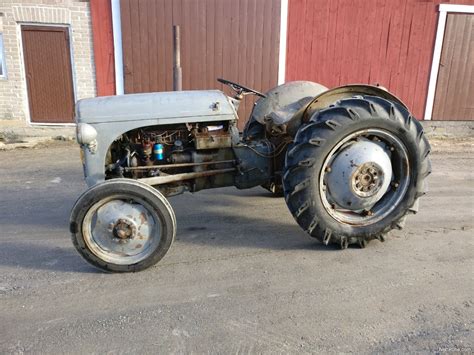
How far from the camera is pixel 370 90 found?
3711mm

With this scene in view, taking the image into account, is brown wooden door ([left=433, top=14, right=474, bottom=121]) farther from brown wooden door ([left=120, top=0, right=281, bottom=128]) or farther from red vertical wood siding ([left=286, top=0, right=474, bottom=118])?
brown wooden door ([left=120, top=0, right=281, bottom=128])

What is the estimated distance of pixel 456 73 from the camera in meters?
9.08

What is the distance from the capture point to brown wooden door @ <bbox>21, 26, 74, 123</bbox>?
25.9ft

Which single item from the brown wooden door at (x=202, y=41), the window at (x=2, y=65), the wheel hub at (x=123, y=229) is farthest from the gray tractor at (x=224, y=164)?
the window at (x=2, y=65)

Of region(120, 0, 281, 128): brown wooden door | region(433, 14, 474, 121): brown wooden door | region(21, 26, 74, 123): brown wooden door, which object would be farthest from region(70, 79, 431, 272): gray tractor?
region(433, 14, 474, 121): brown wooden door

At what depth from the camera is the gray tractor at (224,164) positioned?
9.90 ft

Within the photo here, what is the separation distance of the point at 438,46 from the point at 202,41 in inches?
208

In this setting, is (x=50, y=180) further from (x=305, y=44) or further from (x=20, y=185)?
(x=305, y=44)

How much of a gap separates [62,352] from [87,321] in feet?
0.96

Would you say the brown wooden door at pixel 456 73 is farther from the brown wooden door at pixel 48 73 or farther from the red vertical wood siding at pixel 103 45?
the brown wooden door at pixel 48 73

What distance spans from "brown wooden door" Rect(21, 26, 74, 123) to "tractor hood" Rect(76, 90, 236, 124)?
5473 mm

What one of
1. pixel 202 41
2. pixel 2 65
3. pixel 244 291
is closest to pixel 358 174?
pixel 244 291

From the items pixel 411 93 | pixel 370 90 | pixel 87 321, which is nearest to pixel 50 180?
pixel 87 321

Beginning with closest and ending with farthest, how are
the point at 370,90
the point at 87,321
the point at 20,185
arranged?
the point at 87,321
the point at 370,90
the point at 20,185
